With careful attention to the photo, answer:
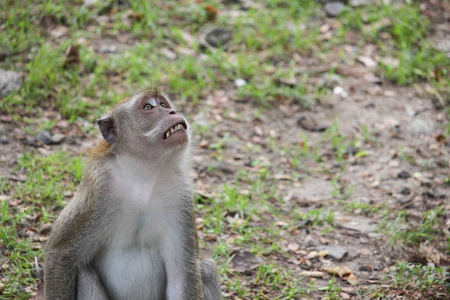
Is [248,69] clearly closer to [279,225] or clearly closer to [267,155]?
[267,155]

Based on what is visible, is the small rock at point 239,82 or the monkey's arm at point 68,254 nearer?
the monkey's arm at point 68,254

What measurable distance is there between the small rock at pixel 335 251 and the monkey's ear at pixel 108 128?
2.15 metres

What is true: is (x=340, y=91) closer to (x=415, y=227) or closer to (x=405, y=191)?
(x=405, y=191)

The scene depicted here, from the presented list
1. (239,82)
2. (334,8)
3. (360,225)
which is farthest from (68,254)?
(334,8)

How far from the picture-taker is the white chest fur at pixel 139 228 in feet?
10.8

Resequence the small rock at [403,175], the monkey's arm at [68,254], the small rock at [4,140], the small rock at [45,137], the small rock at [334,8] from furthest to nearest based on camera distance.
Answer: the small rock at [334,8] < the small rock at [403,175] < the small rock at [45,137] < the small rock at [4,140] < the monkey's arm at [68,254]

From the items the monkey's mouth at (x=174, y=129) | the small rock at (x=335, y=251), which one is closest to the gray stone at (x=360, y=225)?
the small rock at (x=335, y=251)

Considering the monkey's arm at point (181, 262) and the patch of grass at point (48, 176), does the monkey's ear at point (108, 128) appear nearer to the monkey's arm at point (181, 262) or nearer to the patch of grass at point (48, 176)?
the monkey's arm at point (181, 262)

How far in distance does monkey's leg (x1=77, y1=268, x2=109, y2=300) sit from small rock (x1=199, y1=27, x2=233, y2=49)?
4.39 metres

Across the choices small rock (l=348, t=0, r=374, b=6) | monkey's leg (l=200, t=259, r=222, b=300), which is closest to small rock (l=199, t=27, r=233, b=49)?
small rock (l=348, t=0, r=374, b=6)

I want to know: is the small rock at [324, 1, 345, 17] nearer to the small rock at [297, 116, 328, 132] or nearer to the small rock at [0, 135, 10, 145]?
the small rock at [297, 116, 328, 132]

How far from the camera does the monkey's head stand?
3.30 metres

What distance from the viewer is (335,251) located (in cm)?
491

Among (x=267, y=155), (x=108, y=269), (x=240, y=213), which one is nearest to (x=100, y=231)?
(x=108, y=269)
